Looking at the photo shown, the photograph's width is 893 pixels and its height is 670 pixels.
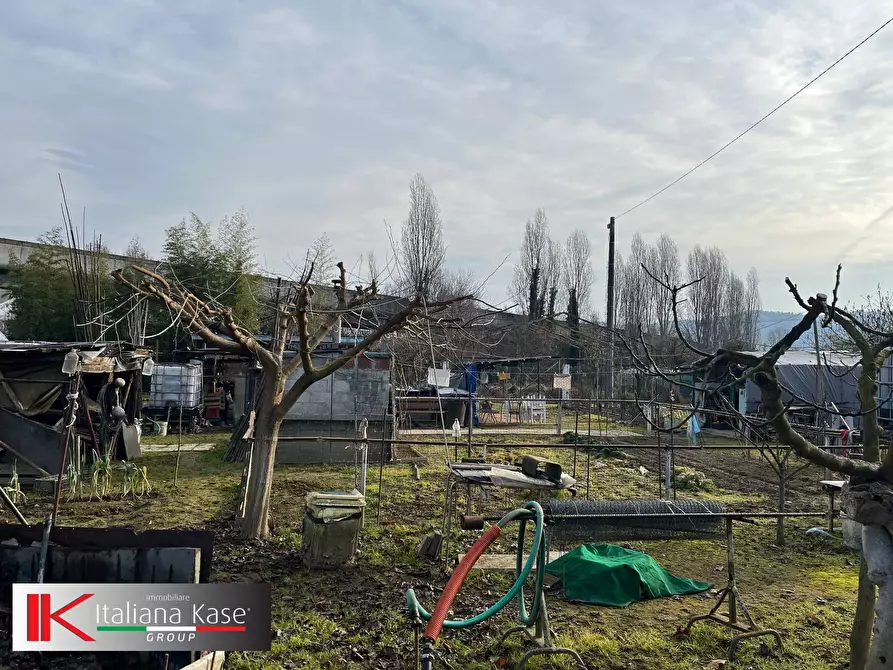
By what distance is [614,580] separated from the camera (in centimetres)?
627

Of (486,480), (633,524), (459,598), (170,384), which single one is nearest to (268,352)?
(486,480)

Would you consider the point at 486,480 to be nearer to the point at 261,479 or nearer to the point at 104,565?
the point at 261,479

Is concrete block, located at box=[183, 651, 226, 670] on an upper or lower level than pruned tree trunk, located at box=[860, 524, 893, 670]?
lower

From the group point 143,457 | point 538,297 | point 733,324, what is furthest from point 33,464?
point 733,324

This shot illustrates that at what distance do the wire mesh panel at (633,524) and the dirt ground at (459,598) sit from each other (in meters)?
0.23

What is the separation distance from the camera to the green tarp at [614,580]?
621cm

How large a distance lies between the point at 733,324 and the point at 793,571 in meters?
40.2

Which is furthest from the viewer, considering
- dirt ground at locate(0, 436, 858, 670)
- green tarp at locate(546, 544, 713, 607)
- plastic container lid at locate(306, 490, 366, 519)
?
plastic container lid at locate(306, 490, 366, 519)

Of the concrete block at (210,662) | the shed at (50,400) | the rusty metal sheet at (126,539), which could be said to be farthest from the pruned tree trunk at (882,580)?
the shed at (50,400)

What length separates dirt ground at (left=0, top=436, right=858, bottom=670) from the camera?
16.2ft

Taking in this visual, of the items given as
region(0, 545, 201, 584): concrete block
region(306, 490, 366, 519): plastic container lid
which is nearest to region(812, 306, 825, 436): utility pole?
region(0, 545, 201, 584): concrete block

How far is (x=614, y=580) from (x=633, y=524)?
2392 millimetres

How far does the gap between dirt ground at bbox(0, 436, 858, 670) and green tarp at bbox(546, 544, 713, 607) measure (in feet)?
0.52

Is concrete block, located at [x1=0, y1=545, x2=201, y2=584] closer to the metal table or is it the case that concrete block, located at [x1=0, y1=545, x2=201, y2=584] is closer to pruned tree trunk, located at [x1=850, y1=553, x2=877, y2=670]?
the metal table
